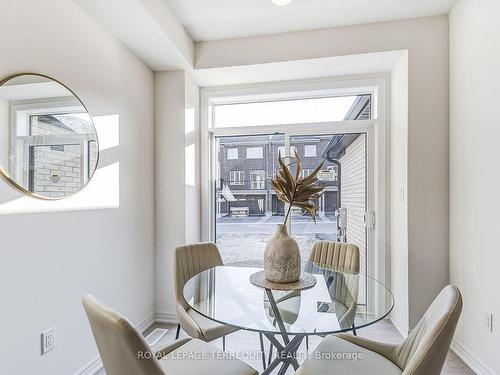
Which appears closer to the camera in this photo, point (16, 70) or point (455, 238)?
point (16, 70)

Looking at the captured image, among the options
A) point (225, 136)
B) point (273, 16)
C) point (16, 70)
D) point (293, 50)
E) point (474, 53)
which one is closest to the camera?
point (16, 70)

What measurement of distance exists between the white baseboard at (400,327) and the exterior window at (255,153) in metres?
2.09

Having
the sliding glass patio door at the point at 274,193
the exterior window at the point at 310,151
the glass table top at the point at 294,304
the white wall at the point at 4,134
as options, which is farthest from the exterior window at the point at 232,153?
the white wall at the point at 4,134

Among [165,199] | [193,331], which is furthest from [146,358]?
[165,199]

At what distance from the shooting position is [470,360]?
218 cm

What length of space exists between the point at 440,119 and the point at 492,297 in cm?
141

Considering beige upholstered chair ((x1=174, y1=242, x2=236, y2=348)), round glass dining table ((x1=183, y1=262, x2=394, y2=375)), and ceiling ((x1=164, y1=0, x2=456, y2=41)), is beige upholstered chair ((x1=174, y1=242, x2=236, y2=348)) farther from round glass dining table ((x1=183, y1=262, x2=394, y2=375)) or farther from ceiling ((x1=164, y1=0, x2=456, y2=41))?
ceiling ((x1=164, y1=0, x2=456, y2=41))

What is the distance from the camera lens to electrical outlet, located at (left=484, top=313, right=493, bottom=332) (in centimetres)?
196

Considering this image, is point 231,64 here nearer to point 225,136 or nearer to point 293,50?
point 293,50

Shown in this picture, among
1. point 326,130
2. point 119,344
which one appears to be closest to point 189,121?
point 326,130

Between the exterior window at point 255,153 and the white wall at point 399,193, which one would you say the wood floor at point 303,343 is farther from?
the exterior window at point 255,153

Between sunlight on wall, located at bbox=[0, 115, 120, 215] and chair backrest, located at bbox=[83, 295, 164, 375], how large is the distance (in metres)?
1.01

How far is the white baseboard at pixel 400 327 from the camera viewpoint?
8.57ft

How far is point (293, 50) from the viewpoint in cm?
280
